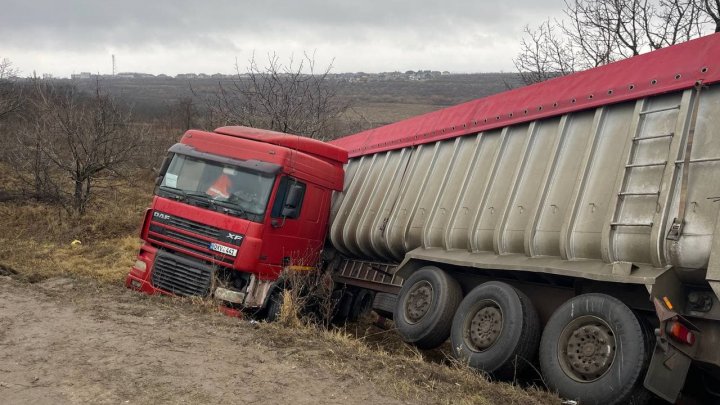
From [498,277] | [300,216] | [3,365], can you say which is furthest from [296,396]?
[300,216]

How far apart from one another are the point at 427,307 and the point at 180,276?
11.6 ft

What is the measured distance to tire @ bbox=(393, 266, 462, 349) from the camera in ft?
23.5

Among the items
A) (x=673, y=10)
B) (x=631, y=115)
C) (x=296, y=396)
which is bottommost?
(x=296, y=396)

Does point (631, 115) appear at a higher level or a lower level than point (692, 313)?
higher

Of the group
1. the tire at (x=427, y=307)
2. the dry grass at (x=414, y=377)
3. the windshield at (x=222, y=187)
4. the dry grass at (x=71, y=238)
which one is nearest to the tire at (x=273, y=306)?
the windshield at (x=222, y=187)

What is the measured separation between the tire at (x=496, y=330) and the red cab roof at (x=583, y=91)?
81.0 inches

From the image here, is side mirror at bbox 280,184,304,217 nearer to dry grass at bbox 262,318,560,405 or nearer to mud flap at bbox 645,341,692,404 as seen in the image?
dry grass at bbox 262,318,560,405

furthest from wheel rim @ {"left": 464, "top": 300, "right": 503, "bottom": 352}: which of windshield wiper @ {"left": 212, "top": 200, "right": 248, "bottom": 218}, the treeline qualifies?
the treeline

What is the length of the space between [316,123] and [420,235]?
10993 mm

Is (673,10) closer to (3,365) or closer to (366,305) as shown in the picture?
(366,305)

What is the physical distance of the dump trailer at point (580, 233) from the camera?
5.05m

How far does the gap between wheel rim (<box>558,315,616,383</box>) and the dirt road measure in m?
1.71

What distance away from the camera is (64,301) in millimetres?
7516

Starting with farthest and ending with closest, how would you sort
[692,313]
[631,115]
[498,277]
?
1. [498,277]
2. [631,115]
3. [692,313]
